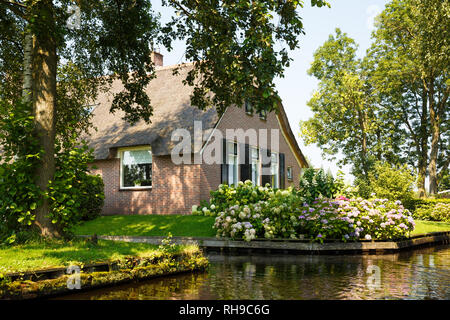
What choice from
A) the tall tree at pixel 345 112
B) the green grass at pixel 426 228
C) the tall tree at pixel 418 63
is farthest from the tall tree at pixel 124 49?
the tall tree at pixel 345 112

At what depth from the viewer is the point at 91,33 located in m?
12.8

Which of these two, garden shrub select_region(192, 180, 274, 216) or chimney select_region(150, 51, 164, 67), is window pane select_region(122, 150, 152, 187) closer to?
garden shrub select_region(192, 180, 274, 216)

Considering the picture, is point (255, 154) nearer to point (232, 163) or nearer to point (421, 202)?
point (232, 163)

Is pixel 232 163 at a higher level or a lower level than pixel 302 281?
higher

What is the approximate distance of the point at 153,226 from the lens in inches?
543

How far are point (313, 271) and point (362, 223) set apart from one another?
166 inches

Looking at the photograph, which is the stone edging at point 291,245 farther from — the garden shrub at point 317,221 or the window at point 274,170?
the window at point 274,170

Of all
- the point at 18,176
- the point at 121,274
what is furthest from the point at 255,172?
the point at 121,274

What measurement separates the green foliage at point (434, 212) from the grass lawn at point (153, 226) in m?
9.52

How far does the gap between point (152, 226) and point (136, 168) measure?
482cm

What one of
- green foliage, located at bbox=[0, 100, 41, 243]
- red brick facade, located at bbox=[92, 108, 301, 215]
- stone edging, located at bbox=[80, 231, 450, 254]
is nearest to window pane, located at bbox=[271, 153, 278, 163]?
red brick facade, located at bbox=[92, 108, 301, 215]

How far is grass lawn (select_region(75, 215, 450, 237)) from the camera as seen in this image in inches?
508

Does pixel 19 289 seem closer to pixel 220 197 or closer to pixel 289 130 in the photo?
pixel 220 197
